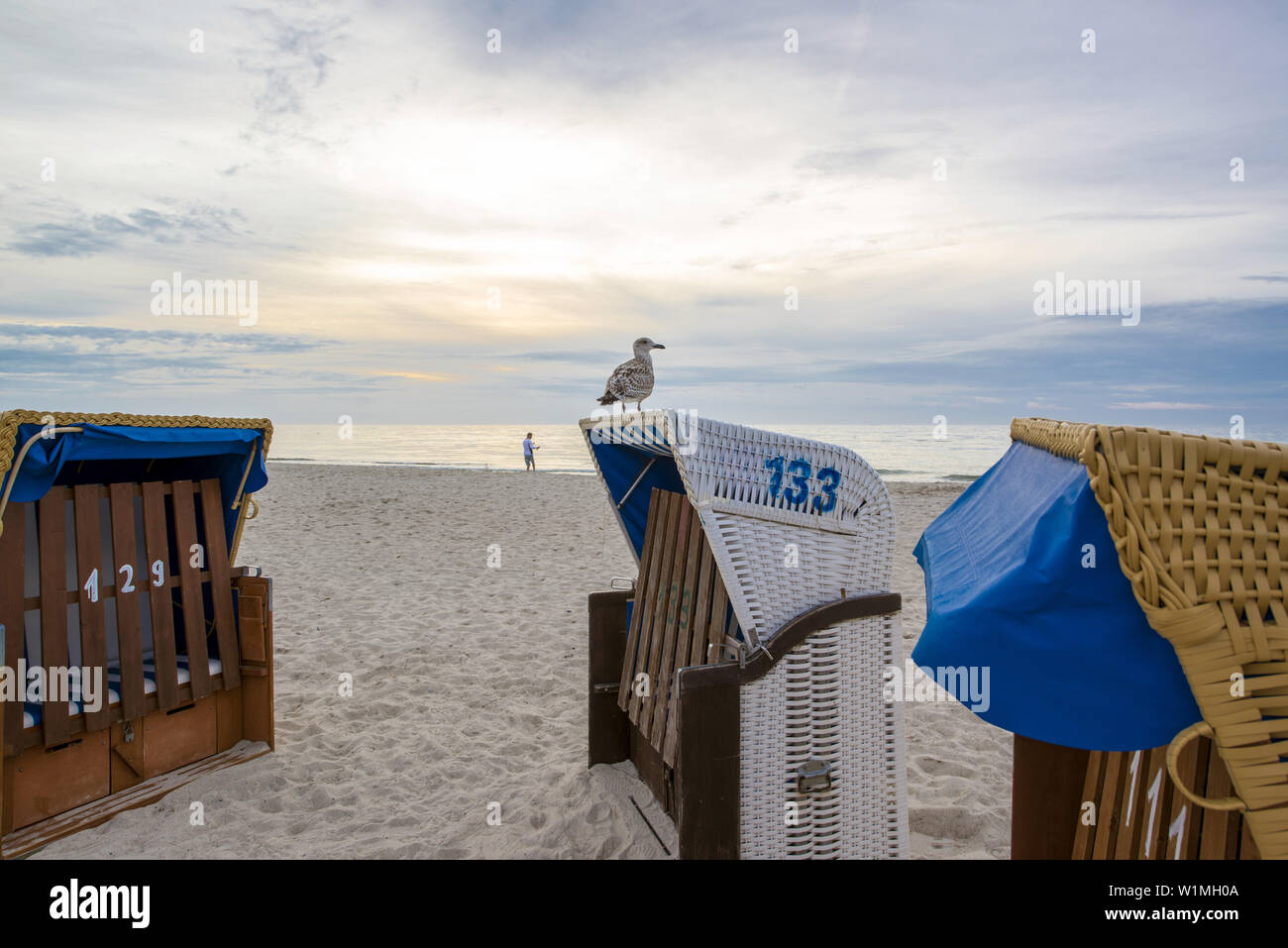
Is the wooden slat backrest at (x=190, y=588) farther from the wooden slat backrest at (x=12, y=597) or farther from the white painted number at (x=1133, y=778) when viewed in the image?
the white painted number at (x=1133, y=778)

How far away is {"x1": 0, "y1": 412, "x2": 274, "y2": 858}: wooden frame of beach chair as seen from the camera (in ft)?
11.2

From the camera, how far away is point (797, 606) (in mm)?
2859

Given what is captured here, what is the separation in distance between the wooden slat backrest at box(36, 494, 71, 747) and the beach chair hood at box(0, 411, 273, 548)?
24 cm

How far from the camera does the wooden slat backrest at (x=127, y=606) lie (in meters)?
3.74

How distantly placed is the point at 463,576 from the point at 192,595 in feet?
16.8

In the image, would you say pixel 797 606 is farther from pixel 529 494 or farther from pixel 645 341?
pixel 529 494

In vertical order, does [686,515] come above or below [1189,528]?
below

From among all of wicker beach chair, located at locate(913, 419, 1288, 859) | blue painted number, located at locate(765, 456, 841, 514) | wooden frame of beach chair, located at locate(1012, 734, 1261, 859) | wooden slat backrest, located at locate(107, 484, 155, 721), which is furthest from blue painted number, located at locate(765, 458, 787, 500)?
wooden slat backrest, located at locate(107, 484, 155, 721)

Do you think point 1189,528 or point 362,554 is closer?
point 1189,528

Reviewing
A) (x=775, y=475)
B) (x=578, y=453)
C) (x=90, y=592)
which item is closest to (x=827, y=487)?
(x=775, y=475)

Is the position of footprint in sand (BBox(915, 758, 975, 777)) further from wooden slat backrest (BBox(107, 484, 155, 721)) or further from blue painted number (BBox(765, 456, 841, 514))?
wooden slat backrest (BBox(107, 484, 155, 721))

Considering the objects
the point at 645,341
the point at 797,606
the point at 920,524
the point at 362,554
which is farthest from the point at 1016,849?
the point at 920,524

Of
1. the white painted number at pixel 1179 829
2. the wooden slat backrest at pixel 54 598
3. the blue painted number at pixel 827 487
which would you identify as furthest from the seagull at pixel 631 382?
the white painted number at pixel 1179 829

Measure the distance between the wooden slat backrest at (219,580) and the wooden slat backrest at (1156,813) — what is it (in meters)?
4.34
